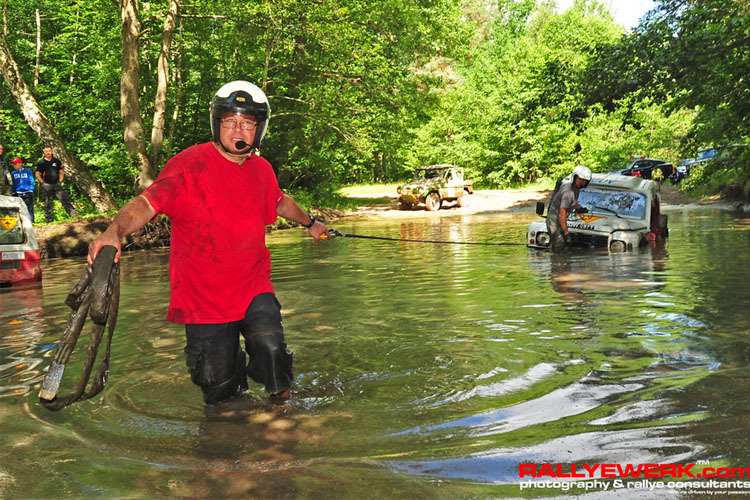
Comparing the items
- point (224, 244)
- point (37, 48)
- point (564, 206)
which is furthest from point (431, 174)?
point (224, 244)

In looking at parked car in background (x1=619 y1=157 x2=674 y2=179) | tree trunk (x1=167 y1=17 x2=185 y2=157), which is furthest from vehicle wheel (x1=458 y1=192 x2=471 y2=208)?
tree trunk (x1=167 y1=17 x2=185 y2=157)

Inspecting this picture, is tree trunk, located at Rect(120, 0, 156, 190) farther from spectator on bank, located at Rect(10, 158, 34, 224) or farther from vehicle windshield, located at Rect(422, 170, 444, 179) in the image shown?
vehicle windshield, located at Rect(422, 170, 444, 179)

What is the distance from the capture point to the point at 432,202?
40.0 metres

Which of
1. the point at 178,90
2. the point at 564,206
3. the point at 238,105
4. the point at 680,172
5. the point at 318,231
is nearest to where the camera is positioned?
the point at 238,105

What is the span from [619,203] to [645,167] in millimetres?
30628

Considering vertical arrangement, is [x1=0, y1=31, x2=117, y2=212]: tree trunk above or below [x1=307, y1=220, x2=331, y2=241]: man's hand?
above

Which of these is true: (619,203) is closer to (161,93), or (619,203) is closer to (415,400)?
(415,400)

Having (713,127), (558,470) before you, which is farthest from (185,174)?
(713,127)

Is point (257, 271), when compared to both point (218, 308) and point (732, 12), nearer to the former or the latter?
point (218, 308)

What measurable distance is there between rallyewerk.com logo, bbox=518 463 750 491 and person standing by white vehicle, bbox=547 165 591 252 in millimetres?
10413

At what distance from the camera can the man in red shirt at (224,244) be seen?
16.8ft

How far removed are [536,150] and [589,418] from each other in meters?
46.0

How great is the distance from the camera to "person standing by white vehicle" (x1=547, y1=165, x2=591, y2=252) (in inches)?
571

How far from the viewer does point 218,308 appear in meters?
5.26
